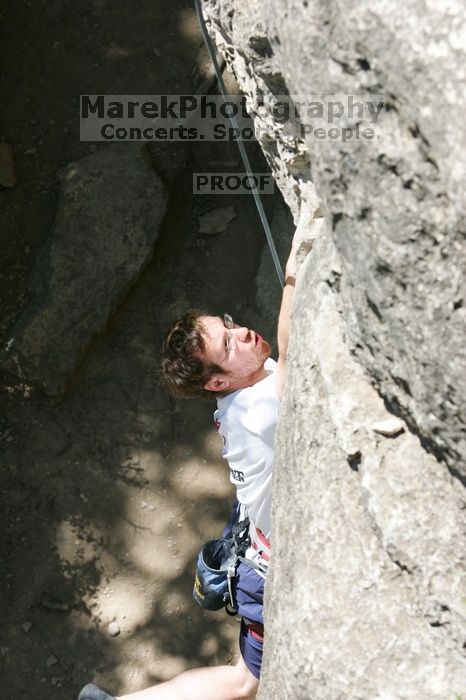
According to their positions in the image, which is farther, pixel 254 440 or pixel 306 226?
pixel 254 440

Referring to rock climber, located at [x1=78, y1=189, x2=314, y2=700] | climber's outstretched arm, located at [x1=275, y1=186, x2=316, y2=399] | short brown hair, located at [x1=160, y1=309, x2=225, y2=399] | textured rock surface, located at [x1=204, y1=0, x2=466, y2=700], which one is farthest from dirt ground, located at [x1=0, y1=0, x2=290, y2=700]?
textured rock surface, located at [x1=204, y1=0, x2=466, y2=700]

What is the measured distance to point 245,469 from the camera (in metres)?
2.52

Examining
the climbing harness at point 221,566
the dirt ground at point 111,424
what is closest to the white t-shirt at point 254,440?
the climbing harness at point 221,566

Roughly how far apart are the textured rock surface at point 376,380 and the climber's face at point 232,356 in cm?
53

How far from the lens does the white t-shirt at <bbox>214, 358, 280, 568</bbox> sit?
2469mm

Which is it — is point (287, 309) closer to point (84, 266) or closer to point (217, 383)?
point (217, 383)

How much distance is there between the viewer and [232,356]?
2555mm

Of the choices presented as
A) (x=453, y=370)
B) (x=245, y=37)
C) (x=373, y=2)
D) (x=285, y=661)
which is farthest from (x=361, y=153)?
(x=285, y=661)

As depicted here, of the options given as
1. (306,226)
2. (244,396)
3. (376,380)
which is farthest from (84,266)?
(376,380)

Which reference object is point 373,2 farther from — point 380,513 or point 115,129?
point 115,129

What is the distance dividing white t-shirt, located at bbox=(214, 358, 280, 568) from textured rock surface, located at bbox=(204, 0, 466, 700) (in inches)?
15.2

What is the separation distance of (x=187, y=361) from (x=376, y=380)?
0.99 m

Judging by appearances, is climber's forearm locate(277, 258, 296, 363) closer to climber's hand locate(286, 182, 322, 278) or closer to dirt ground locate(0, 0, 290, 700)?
climber's hand locate(286, 182, 322, 278)

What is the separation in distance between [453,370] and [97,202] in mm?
2914
